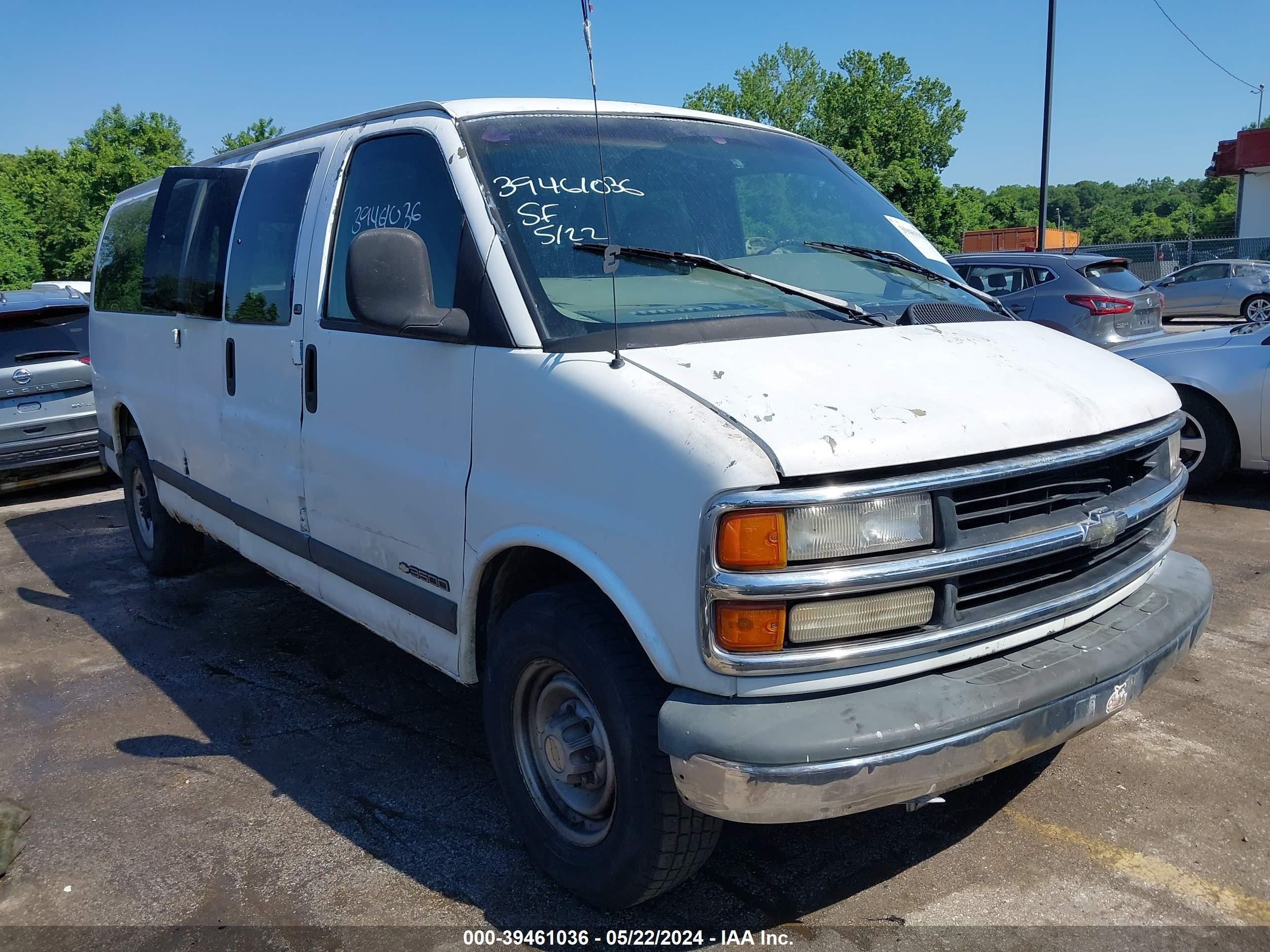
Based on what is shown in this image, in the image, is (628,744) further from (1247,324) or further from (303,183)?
(1247,324)

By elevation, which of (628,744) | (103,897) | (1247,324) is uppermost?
(1247,324)

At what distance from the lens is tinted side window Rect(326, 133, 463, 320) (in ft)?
10.6

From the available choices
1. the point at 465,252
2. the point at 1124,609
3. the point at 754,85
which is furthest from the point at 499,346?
the point at 754,85

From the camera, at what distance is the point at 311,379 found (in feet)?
12.6

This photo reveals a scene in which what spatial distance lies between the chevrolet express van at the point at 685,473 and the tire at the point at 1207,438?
412cm

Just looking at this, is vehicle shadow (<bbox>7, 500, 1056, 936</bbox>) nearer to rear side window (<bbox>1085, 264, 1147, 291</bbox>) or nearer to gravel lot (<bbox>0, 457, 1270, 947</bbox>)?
gravel lot (<bbox>0, 457, 1270, 947</bbox>)

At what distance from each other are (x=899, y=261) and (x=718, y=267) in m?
0.90

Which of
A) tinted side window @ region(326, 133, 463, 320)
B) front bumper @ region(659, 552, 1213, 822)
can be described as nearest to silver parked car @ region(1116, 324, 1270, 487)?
front bumper @ region(659, 552, 1213, 822)

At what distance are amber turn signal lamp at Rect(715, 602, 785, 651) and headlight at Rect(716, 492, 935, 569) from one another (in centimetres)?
9

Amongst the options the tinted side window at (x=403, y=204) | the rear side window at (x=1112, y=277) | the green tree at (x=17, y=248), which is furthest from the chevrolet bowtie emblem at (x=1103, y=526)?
the green tree at (x=17, y=248)

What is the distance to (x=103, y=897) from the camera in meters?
3.09

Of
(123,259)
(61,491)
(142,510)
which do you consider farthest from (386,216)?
(61,491)

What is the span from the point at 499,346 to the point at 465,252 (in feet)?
1.21

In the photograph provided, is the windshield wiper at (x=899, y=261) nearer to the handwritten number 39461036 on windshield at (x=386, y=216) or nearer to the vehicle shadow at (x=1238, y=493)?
the handwritten number 39461036 on windshield at (x=386, y=216)
